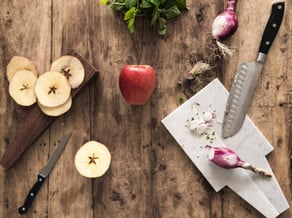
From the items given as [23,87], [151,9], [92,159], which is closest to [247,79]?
[151,9]

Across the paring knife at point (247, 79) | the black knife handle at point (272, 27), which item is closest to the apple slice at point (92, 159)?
the paring knife at point (247, 79)

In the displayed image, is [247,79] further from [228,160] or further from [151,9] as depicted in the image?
[151,9]

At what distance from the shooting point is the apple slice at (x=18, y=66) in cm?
137

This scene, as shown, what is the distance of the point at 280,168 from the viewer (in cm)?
135

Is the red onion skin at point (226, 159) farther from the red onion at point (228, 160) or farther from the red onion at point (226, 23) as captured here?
the red onion at point (226, 23)

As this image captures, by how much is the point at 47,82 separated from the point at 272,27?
0.66 meters

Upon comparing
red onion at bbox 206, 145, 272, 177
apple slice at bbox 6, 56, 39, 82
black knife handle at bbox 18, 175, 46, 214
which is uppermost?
apple slice at bbox 6, 56, 39, 82

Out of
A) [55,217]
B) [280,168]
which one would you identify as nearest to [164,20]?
[280,168]

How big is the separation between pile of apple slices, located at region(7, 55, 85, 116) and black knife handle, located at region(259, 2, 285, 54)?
52 centimetres

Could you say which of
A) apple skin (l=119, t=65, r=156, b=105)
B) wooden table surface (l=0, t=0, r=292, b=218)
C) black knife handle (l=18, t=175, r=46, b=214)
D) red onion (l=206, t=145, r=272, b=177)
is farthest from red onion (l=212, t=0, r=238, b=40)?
black knife handle (l=18, t=175, r=46, b=214)

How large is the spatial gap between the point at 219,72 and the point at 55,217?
64 centimetres

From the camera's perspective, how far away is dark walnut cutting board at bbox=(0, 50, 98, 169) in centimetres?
137

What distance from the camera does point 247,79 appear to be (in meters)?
1.33

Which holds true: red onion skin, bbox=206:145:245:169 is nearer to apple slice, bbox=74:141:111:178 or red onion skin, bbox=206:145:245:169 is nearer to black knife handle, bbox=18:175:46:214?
apple slice, bbox=74:141:111:178
